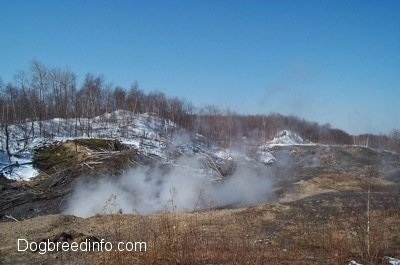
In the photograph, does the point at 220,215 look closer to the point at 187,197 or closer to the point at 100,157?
the point at 187,197

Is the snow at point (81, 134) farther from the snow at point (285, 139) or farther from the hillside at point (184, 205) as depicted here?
the snow at point (285, 139)

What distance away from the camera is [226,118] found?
72.8 meters

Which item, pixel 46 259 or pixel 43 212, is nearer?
pixel 46 259

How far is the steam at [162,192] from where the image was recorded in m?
19.9

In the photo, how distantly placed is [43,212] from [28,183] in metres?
6.93

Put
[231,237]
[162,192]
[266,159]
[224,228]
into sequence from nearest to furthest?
[231,237], [224,228], [162,192], [266,159]

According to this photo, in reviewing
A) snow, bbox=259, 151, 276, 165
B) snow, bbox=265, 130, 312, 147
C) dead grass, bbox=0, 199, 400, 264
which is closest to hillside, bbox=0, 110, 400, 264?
dead grass, bbox=0, 199, 400, 264

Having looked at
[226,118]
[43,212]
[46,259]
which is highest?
[226,118]

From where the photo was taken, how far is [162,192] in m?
22.9

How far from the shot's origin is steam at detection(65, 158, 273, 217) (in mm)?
19859

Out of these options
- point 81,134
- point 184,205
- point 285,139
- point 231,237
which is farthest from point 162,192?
point 285,139

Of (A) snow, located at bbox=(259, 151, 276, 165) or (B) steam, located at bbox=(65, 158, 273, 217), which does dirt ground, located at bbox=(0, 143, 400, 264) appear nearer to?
(B) steam, located at bbox=(65, 158, 273, 217)

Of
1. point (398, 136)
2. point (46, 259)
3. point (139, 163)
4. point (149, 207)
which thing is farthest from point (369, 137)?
→ point (46, 259)

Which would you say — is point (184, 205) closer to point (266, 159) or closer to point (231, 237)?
point (231, 237)
